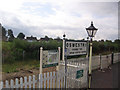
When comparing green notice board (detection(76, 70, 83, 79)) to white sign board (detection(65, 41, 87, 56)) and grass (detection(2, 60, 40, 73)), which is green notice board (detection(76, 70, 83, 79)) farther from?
grass (detection(2, 60, 40, 73))

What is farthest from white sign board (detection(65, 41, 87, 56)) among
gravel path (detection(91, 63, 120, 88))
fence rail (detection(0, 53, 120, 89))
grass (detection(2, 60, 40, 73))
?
grass (detection(2, 60, 40, 73))

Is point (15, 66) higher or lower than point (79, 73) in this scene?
lower

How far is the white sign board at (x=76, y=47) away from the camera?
4466 mm

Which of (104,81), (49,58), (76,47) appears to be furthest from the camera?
(104,81)

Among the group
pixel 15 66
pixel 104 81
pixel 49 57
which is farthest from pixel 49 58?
pixel 15 66

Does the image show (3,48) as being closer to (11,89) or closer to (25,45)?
(25,45)

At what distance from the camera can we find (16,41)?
11.1m

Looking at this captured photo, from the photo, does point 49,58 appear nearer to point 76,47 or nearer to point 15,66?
point 76,47

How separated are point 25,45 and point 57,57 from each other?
313 inches

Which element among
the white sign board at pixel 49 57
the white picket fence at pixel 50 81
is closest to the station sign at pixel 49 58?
the white sign board at pixel 49 57

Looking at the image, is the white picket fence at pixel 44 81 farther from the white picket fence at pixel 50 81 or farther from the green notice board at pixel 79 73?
the green notice board at pixel 79 73

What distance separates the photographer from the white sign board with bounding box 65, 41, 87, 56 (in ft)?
14.7

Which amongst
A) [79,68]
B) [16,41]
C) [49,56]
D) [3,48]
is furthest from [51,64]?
[16,41]

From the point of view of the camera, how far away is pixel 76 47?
5000 millimetres
